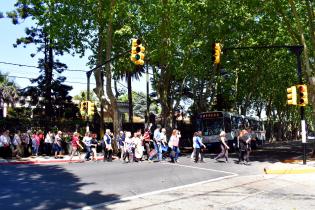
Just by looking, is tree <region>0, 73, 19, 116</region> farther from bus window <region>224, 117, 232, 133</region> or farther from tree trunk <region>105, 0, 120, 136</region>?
bus window <region>224, 117, 232, 133</region>

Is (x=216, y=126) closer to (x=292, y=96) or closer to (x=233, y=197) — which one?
(x=292, y=96)

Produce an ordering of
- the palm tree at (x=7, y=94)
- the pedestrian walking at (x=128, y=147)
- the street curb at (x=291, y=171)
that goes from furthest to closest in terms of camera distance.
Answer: the palm tree at (x=7, y=94) < the pedestrian walking at (x=128, y=147) < the street curb at (x=291, y=171)

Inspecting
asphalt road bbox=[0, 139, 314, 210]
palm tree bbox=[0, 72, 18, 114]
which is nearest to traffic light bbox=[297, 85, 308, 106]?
asphalt road bbox=[0, 139, 314, 210]

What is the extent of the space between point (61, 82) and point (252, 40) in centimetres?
1693

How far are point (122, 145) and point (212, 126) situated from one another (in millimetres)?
10445

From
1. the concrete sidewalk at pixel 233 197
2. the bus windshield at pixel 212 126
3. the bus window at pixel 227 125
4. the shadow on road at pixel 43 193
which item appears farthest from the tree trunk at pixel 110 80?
the concrete sidewalk at pixel 233 197

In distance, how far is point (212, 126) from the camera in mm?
32156

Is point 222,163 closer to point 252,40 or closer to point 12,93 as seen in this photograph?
point 252,40

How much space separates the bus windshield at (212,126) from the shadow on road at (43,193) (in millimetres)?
18063

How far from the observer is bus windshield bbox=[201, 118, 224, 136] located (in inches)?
1252

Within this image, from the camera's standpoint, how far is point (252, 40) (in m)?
33.5

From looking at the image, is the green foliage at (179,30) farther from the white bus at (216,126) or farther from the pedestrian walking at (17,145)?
the pedestrian walking at (17,145)

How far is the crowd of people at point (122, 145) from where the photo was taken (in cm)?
2134

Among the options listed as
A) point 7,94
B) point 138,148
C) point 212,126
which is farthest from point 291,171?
point 7,94
